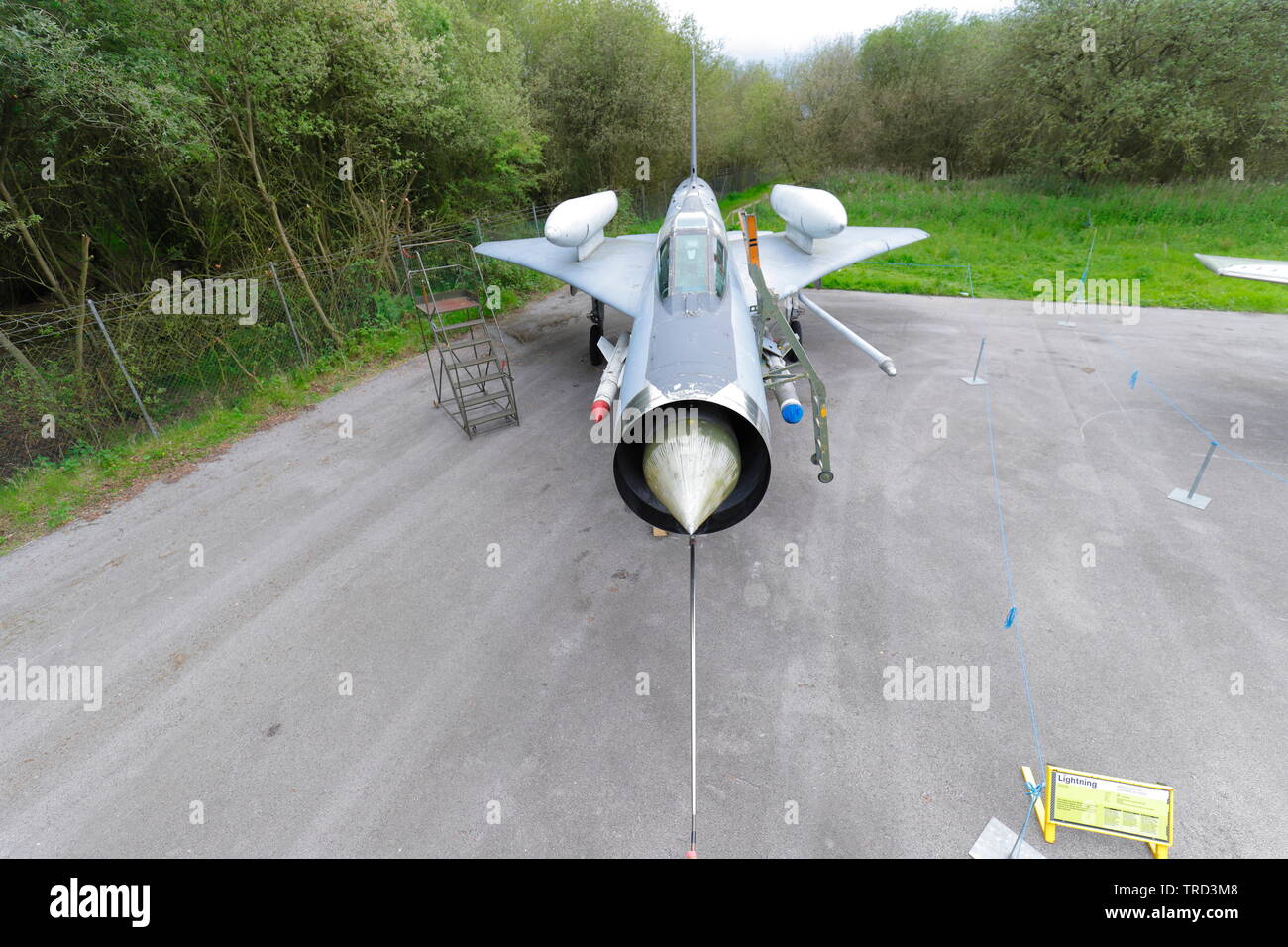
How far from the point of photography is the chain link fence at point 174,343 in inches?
345

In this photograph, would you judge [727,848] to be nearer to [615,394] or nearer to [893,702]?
[893,702]

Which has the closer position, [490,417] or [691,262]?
[691,262]

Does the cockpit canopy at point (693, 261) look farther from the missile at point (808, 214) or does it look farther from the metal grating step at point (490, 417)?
the missile at point (808, 214)

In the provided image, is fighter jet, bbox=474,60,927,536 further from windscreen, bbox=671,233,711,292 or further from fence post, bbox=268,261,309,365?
fence post, bbox=268,261,309,365

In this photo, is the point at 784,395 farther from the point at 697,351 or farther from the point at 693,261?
the point at 693,261

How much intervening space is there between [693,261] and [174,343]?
1022cm

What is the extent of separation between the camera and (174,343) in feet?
33.5

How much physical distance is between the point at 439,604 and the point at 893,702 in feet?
15.0

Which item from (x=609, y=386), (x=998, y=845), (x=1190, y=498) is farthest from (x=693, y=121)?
(x=998, y=845)

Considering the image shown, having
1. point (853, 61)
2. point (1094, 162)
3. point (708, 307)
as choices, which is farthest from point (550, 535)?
point (853, 61)

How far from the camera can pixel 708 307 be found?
5.71m

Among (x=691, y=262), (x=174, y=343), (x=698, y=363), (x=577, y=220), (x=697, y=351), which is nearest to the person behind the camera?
(x=698, y=363)

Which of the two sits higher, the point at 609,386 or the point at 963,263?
the point at 963,263

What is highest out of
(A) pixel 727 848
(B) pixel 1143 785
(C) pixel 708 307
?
(C) pixel 708 307
